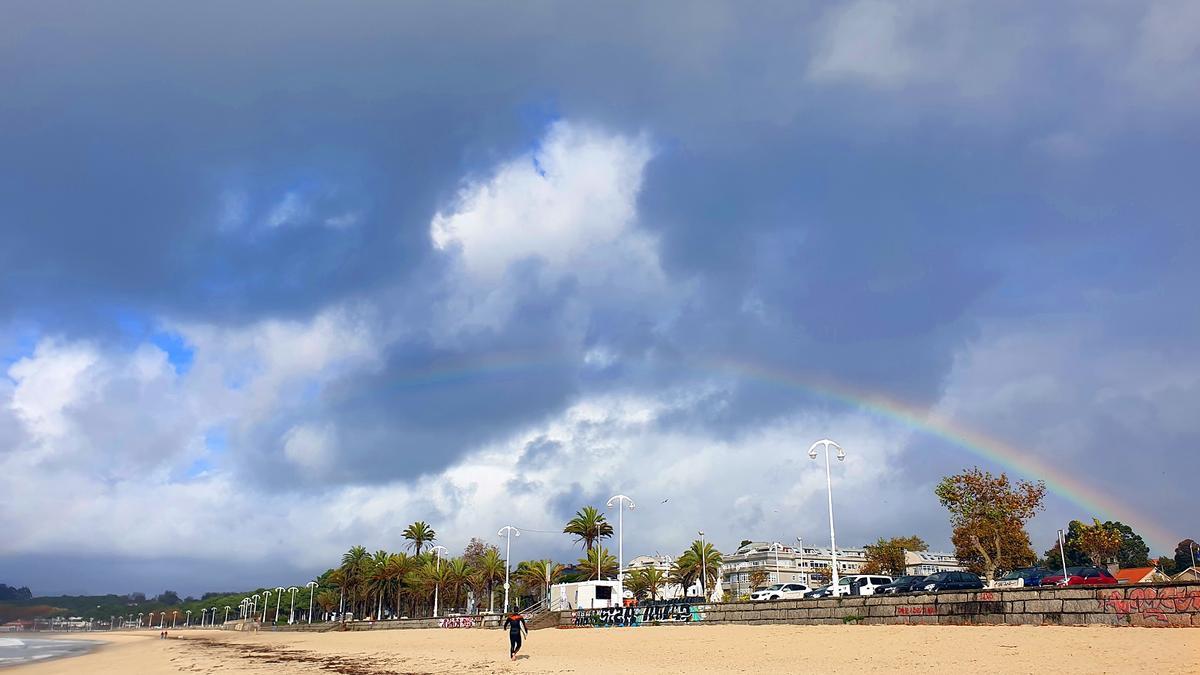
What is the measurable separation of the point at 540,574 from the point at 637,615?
40911mm

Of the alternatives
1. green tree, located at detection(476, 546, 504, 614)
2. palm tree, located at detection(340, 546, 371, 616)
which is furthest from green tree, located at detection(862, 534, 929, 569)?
palm tree, located at detection(340, 546, 371, 616)

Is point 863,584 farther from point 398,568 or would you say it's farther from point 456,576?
point 398,568

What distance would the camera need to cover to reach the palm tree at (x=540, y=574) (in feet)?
269

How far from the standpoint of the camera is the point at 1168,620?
A: 21.6m

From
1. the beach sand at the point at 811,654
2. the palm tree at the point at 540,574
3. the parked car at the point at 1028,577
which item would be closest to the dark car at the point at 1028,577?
the parked car at the point at 1028,577

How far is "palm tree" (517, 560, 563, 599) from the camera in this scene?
82125 millimetres

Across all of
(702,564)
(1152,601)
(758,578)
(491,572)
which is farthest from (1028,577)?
(758,578)

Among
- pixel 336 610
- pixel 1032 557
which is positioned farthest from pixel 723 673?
pixel 336 610

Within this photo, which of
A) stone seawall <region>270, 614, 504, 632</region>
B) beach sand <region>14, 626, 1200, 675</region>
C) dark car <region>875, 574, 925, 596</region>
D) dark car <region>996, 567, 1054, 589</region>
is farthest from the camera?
stone seawall <region>270, 614, 504, 632</region>

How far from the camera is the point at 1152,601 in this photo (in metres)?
22.1

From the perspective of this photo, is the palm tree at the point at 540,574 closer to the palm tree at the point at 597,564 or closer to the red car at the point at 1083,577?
the palm tree at the point at 597,564

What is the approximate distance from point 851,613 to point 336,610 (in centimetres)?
15334

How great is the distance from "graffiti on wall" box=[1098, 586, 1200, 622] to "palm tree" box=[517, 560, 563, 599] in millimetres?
63542

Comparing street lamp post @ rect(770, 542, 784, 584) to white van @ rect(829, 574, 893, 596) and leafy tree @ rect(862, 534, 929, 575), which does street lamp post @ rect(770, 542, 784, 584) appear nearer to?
leafy tree @ rect(862, 534, 929, 575)
